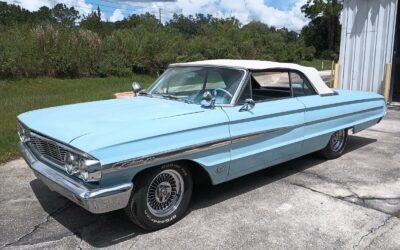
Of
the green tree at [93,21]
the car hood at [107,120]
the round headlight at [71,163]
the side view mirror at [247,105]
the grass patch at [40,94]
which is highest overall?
the green tree at [93,21]

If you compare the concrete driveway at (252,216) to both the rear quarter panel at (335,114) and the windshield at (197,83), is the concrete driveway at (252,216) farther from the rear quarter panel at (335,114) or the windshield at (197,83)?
the windshield at (197,83)

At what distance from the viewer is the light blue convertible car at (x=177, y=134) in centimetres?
352

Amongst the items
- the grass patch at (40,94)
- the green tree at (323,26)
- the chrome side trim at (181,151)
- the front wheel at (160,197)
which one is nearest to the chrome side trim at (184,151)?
the chrome side trim at (181,151)

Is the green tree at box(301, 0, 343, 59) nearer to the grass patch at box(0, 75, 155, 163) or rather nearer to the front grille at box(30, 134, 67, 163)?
the grass patch at box(0, 75, 155, 163)

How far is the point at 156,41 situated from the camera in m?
20.8

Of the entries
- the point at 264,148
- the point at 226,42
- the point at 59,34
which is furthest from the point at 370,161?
the point at 226,42

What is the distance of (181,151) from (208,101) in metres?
0.72

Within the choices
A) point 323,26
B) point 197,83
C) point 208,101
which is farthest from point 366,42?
point 323,26

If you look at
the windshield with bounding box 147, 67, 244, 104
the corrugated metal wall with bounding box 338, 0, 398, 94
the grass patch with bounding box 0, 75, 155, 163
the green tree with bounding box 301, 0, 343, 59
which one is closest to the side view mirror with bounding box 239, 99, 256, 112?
the windshield with bounding box 147, 67, 244, 104

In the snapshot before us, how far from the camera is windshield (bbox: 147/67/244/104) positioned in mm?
4758

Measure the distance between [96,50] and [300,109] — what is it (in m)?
14.6

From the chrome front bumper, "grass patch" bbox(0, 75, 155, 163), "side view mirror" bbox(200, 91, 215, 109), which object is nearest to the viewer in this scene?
the chrome front bumper

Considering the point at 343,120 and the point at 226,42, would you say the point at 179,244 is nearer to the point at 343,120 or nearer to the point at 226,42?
the point at 343,120

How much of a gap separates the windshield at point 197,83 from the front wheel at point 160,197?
1.00 meters
